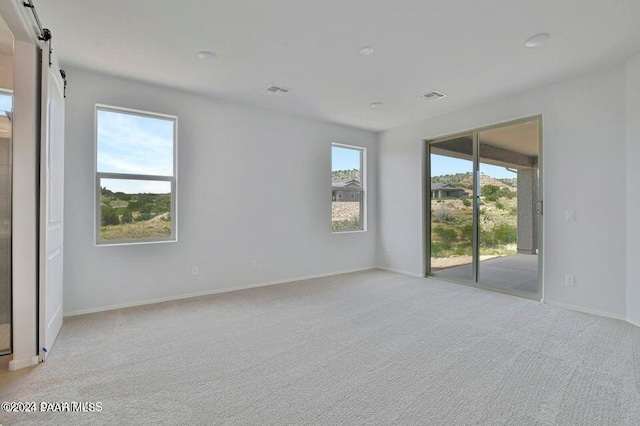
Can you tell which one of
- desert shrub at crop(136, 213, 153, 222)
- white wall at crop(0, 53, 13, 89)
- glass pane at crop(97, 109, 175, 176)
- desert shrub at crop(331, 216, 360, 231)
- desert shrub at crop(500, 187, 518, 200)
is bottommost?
desert shrub at crop(331, 216, 360, 231)

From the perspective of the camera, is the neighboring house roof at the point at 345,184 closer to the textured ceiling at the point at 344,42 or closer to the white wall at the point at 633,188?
the textured ceiling at the point at 344,42

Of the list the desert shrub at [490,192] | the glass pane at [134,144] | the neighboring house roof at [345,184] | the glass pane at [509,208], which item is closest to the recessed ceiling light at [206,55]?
the glass pane at [134,144]

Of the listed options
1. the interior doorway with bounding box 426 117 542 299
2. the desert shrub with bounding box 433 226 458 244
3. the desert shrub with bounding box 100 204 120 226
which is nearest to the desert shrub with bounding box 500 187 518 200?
the interior doorway with bounding box 426 117 542 299

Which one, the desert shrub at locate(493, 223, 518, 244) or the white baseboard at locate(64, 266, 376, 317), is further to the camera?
the desert shrub at locate(493, 223, 518, 244)

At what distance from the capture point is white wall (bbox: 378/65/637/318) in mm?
3416

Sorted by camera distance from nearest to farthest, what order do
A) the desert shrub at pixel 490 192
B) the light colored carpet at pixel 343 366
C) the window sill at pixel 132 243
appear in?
1. the light colored carpet at pixel 343 366
2. the window sill at pixel 132 243
3. the desert shrub at pixel 490 192

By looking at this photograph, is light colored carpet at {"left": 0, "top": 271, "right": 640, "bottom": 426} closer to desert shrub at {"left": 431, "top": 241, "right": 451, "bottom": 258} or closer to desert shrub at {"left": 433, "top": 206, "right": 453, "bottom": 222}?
desert shrub at {"left": 431, "top": 241, "right": 451, "bottom": 258}

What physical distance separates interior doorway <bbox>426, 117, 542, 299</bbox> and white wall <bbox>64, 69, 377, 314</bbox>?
4.96 feet

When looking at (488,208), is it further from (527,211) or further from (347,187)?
(347,187)

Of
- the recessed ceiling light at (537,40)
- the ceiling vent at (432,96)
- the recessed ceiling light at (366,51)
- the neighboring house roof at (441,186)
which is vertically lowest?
the neighboring house roof at (441,186)

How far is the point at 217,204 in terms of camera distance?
4.43m

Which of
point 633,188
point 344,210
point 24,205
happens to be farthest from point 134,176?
point 633,188

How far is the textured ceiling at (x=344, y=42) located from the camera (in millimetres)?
2449

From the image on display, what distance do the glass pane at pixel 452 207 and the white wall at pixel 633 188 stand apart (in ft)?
6.01
